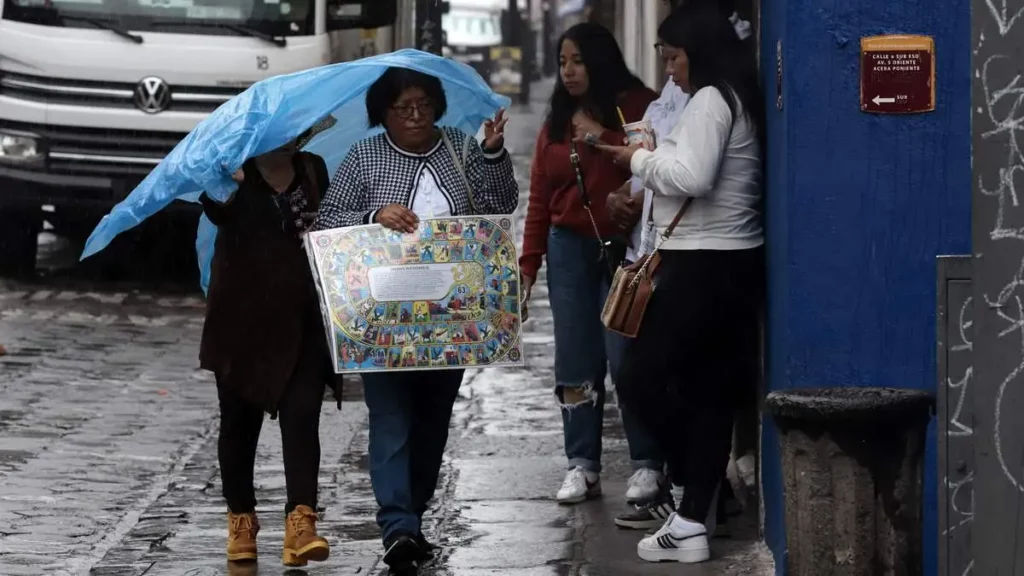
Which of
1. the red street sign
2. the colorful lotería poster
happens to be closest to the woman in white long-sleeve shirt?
the colorful lotería poster

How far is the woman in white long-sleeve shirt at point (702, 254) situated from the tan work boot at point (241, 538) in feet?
4.49

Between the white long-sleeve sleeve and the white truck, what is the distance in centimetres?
728

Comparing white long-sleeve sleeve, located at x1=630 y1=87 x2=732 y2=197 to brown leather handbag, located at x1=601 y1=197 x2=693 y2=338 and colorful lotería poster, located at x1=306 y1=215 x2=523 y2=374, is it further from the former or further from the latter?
colorful lotería poster, located at x1=306 y1=215 x2=523 y2=374

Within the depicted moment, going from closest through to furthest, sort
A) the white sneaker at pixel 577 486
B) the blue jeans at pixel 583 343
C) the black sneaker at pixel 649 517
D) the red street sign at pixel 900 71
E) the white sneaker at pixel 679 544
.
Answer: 1. the red street sign at pixel 900 71
2. the white sneaker at pixel 679 544
3. the black sneaker at pixel 649 517
4. the blue jeans at pixel 583 343
5. the white sneaker at pixel 577 486

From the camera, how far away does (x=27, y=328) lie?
11922mm

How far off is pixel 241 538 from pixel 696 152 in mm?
2057

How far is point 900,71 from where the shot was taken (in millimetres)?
5656

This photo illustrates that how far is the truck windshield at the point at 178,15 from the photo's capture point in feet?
43.2

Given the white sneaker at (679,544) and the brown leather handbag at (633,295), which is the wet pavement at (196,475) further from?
the brown leather handbag at (633,295)

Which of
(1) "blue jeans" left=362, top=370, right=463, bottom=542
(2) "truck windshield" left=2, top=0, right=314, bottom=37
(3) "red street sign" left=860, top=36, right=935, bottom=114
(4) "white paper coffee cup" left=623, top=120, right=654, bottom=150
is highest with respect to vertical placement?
(2) "truck windshield" left=2, top=0, right=314, bottom=37

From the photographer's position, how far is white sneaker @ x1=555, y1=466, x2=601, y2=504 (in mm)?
7500

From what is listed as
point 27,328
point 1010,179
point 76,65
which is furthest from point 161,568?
point 76,65

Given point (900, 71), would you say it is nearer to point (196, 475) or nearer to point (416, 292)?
point (416, 292)

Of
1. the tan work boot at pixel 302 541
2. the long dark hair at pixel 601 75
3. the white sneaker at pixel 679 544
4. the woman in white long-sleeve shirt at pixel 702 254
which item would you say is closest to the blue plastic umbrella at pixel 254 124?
the long dark hair at pixel 601 75
